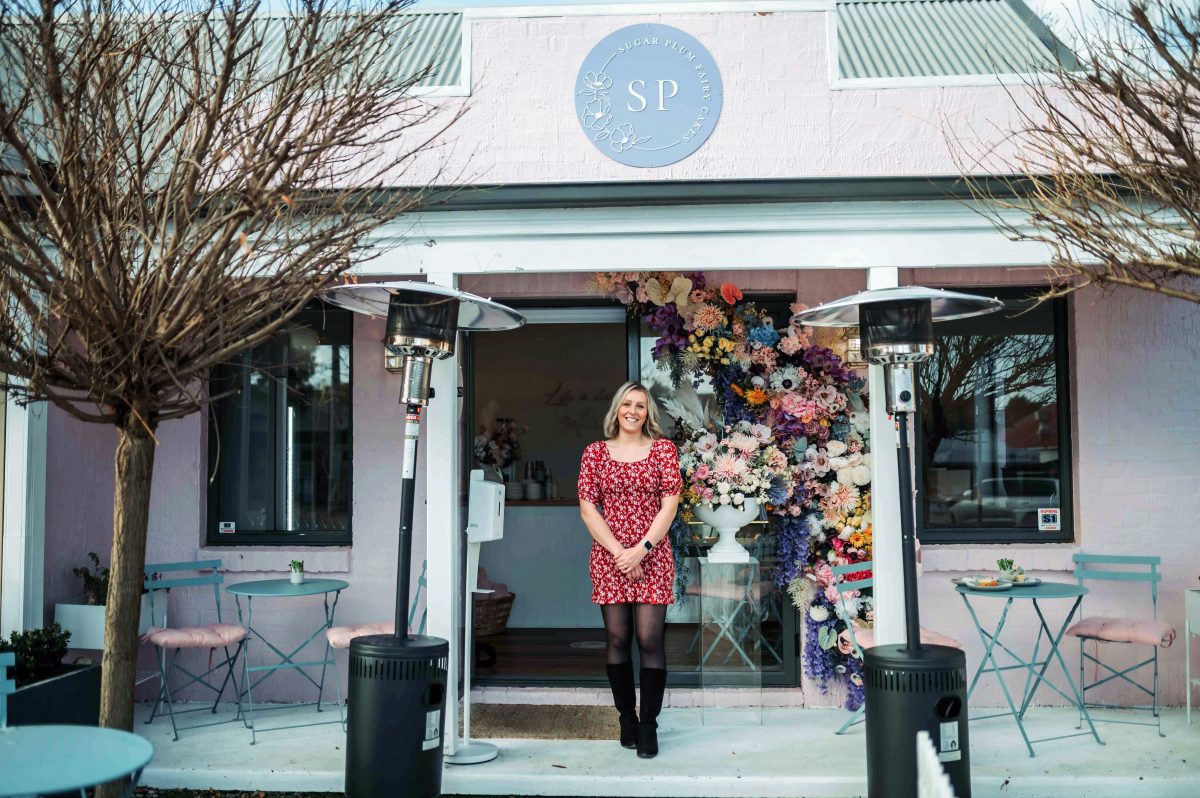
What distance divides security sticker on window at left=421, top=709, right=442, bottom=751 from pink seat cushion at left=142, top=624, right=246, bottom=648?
179 centimetres

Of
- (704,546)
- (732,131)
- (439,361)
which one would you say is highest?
(732,131)

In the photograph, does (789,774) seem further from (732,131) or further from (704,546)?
(732,131)

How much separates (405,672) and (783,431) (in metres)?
2.82

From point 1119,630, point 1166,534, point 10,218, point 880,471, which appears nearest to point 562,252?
point 880,471

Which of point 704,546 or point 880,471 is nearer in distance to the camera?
point 880,471

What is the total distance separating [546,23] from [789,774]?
3.83m

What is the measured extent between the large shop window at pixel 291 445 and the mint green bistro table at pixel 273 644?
1.42 feet

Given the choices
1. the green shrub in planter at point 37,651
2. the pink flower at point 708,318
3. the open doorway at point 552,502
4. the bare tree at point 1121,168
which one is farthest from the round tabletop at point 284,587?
the bare tree at point 1121,168

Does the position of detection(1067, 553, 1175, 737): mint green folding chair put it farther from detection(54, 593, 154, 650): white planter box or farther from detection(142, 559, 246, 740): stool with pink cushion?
detection(54, 593, 154, 650): white planter box

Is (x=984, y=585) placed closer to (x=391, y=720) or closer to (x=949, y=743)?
(x=949, y=743)

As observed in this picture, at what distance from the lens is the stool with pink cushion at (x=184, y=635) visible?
5793 millimetres

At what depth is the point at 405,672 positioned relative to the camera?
443 cm

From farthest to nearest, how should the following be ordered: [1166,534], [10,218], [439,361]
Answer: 1. [1166,534]
2. [439,361]
3. [10,218]

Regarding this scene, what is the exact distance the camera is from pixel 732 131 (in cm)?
561
